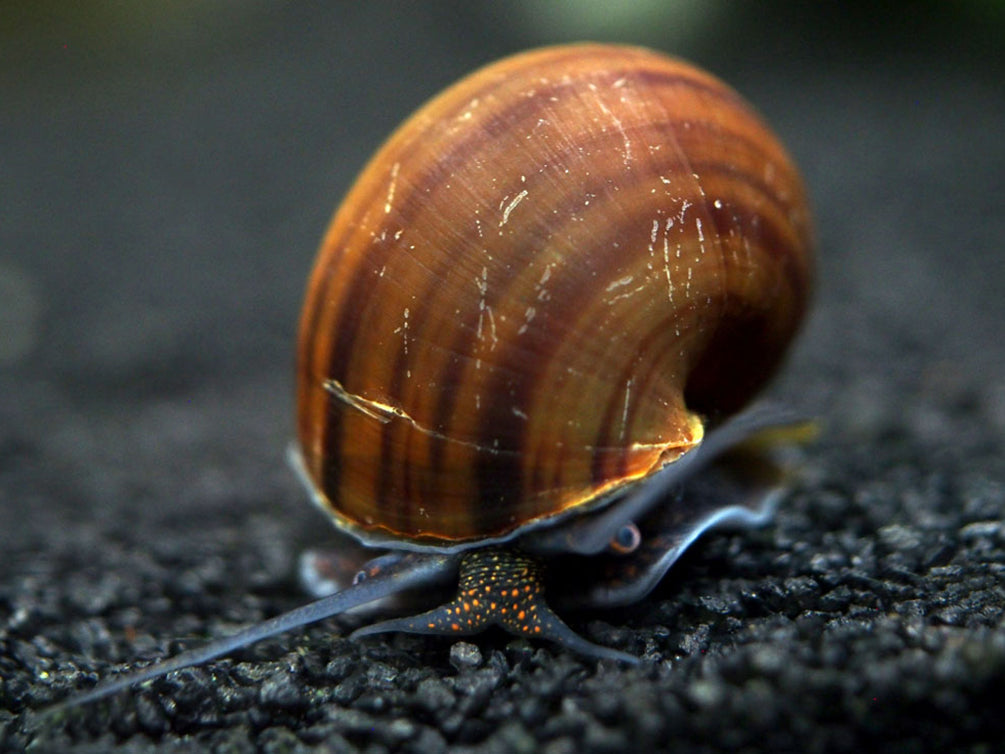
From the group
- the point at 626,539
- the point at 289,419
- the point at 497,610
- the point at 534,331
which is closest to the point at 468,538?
the point at 497,610

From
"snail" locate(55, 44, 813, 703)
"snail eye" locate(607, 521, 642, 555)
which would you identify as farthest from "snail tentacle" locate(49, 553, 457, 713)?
"snail eye" locate(607, 521, 642, 555)

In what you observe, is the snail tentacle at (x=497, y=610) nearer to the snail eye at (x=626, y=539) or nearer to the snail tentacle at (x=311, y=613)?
the snail tentacle at (x=311, y=613)

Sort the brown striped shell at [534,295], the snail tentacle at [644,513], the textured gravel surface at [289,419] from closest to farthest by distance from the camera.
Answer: the textured gravel surface at [289,419] → the brown striped shell at [534,295] → the snail tentacle at [644,513]

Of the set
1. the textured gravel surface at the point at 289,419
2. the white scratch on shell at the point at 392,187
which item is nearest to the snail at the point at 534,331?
the white scratch on shell at the point at 392,187

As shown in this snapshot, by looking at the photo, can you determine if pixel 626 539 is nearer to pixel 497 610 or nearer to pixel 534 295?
pixel 497 610

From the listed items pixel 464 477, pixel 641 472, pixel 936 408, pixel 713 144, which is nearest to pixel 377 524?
pixel 464 477

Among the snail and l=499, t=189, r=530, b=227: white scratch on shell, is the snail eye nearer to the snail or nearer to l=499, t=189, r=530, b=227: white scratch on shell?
the snail

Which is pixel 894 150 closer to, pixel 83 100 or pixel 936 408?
pixel 936 408
